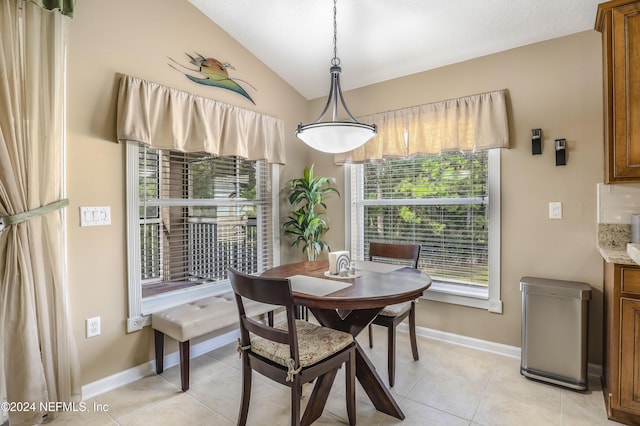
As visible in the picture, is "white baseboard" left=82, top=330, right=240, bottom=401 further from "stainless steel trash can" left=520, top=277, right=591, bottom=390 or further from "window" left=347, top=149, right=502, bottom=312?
"stainless steel trash can" left=520, top=277, right=591, bottom=390

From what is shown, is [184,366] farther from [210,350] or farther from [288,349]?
[288,349]

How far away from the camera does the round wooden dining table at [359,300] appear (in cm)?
174

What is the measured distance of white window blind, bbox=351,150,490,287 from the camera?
9.90 ft

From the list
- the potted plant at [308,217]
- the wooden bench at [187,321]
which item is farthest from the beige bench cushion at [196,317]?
the potted plant at [308,217]

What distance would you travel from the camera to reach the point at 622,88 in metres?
2.06

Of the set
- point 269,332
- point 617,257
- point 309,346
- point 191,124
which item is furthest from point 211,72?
point 617,257

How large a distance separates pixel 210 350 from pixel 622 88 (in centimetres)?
360

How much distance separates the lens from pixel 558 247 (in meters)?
2.56

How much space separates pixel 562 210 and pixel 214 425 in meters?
2.85

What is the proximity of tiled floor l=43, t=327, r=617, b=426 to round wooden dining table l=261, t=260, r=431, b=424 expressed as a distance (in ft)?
0.50

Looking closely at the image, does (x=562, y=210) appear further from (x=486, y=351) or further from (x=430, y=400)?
(x=430, y=400)

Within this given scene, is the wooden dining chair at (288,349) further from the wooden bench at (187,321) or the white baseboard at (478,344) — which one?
the white baseboard at (478,344)

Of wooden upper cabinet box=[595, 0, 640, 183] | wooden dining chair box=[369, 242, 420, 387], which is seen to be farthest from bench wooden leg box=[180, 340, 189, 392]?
wooden upper cabinet box=[595, 0, 640, 183]

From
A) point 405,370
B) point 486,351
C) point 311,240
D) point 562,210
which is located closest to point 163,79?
point 311,240
